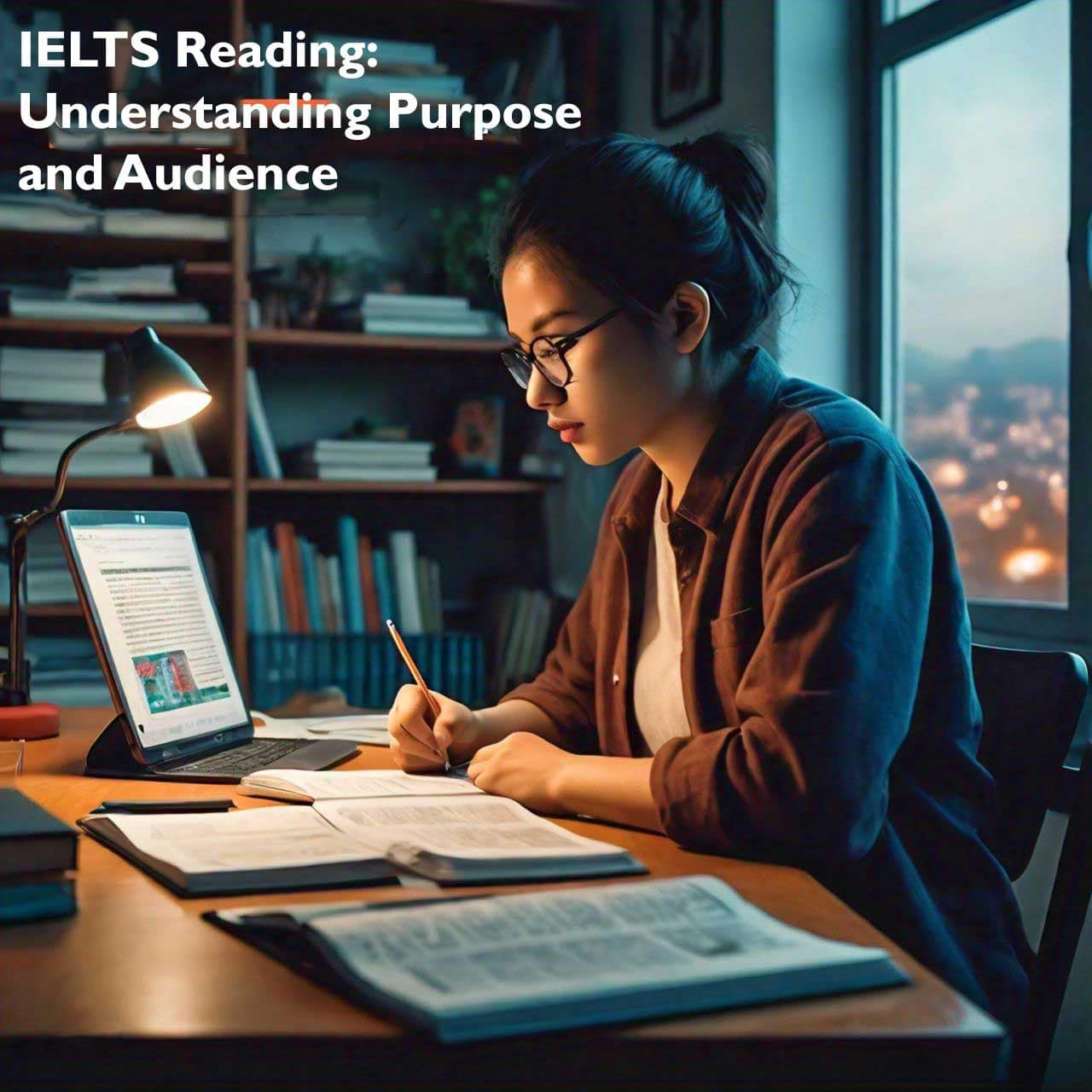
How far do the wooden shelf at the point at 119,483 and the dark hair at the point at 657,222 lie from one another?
5.79 feet

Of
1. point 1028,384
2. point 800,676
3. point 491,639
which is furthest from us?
point 491,639

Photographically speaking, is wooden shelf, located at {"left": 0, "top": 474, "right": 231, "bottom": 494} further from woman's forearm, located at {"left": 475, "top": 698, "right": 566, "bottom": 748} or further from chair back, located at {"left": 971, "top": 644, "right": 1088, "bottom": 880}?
chair back, located at {"left": 971, "top": 644, "right": 1088, "bottom": 880}

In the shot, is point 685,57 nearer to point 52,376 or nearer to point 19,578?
point 52,376

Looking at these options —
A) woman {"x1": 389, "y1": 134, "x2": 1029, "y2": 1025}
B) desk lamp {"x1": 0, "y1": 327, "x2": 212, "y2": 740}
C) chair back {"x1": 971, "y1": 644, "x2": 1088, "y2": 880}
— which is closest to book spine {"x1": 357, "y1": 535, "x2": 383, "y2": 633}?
desk lamp {"x1": 0, "y1": 327, "x2": 212, "y2": 740}

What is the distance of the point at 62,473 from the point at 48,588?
1.37m

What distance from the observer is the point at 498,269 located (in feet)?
4.71

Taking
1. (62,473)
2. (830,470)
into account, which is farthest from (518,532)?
(830,470)

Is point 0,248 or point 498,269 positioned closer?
point 498,269

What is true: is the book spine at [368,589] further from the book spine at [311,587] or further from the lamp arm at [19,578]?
the lamp arm at [19,578]

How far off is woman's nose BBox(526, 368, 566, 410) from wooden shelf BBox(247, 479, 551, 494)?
176 centimetres

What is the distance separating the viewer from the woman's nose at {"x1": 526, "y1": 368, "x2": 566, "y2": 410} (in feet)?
4.46

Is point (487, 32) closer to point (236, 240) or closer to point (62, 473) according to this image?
point (236, 240)

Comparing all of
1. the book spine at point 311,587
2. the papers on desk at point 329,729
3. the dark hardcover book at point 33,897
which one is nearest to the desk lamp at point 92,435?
the papers on desk at point 329,729

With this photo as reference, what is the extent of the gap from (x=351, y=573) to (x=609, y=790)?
208 centimetres
